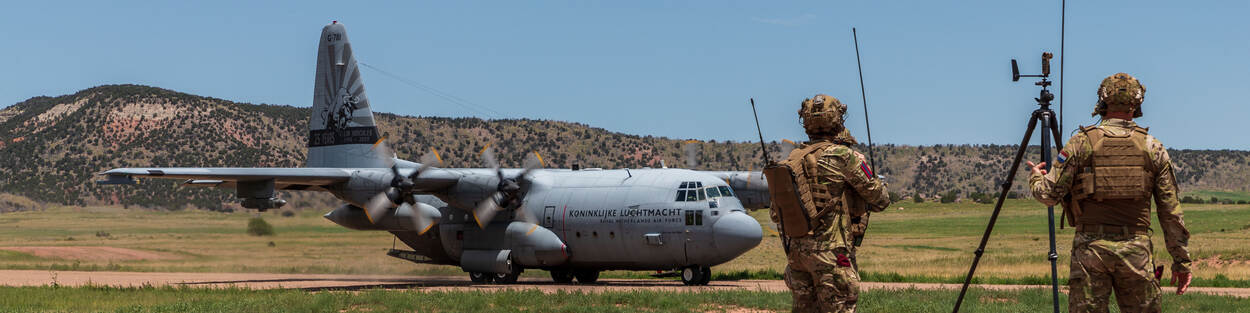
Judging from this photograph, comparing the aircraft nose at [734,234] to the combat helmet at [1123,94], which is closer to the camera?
the combat helmet at [1123,94]

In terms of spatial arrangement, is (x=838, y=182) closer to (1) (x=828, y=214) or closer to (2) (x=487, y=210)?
(1) (x=828, y=214)

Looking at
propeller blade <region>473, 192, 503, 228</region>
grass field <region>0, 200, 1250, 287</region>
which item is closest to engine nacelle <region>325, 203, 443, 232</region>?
propeller blade <region>473, 192, 503, 228</region>

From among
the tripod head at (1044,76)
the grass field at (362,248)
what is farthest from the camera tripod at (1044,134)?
the grass field at (362,248)

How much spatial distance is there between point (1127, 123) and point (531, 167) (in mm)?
21784

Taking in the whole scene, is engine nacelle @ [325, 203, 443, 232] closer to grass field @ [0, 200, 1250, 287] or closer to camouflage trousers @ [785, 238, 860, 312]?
grass field @ [0, 200, 1250, 287]

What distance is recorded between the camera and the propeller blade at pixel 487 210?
2939 cm

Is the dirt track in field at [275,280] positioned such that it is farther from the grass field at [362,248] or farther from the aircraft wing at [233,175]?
the aircraft wing at [233,175]

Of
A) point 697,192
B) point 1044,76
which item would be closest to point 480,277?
point 697,192

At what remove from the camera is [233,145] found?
354ft

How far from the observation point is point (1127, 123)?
9305 millimetres

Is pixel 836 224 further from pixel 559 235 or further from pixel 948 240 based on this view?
pixel 948 240

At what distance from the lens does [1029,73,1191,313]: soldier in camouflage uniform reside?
29.6ft

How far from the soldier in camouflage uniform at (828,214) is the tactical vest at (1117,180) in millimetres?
1621

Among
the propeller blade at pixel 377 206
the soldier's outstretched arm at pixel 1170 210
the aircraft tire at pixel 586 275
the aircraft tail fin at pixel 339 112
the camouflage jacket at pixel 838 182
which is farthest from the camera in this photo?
the aircraft tail fin at pixel 339 112
